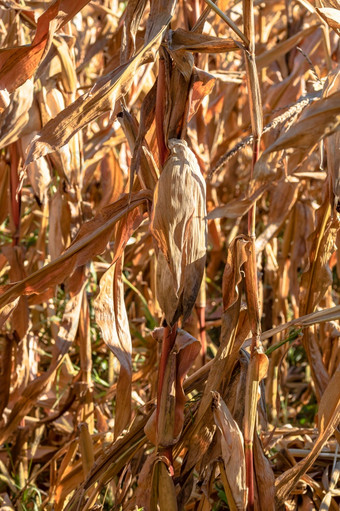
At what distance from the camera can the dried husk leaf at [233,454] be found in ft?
2.21

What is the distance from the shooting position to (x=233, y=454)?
2.21 feet

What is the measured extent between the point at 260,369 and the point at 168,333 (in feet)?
0.32

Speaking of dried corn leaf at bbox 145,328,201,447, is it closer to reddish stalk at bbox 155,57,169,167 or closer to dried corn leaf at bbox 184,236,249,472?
dried corn leaf at bbox 184,236,249,472

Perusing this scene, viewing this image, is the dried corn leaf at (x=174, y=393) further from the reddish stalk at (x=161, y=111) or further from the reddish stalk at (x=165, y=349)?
the reddish stalk at (x=161, y=111)

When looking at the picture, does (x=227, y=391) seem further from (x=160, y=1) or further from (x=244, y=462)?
(x=160, y=1)

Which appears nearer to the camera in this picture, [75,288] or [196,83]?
[196,83]

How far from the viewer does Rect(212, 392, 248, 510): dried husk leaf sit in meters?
0.67

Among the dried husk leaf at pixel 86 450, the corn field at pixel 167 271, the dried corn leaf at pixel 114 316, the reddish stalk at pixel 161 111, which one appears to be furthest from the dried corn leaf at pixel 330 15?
the dried husk leaf at pixel 86 450

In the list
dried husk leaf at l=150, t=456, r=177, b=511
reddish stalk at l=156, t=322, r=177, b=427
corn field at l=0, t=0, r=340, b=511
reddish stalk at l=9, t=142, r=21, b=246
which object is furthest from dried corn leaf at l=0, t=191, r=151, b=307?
reddish stalk at l=9, t=142, r=21, b=246

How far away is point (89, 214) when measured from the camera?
111cm

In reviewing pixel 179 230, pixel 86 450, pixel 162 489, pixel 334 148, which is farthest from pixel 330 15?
pixel 86 450

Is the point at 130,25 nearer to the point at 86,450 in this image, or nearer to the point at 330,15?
the point at 330,15

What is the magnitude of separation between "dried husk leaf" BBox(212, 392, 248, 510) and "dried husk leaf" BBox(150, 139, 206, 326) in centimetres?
11

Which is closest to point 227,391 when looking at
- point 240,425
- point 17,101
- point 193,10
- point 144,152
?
point 240,425
